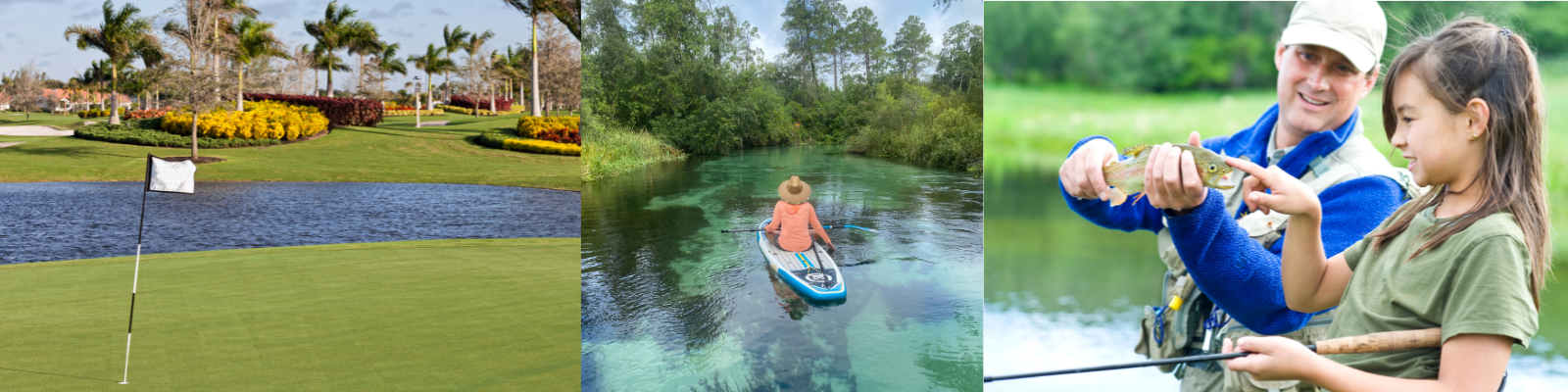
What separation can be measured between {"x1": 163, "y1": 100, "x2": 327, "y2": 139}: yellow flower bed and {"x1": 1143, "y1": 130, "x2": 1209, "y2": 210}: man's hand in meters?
12.4

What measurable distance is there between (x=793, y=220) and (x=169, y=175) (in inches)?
108

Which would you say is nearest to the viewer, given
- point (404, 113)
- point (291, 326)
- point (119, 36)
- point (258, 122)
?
point (291, 326)

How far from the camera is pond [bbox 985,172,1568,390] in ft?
17.3

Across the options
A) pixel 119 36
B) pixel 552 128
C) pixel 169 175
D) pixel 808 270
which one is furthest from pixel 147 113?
pixel 808 270

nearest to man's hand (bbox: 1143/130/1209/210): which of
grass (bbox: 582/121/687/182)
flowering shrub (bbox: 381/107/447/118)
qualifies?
grass (bbox: 582/121/687/182)

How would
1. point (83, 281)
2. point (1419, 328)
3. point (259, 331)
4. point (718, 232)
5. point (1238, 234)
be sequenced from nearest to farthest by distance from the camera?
point (1419, 328) < point (1238, 234) < point (718, 232) < point (259, 331) < point (83, 281)

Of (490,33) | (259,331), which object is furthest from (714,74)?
(490,33)

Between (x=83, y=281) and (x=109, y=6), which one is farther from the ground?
(x=109, y=6)

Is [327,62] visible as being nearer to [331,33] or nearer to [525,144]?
[331,33]

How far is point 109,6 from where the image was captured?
30.6 feet

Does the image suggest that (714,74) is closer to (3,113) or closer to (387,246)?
(387,246)

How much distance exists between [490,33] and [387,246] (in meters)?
3.78

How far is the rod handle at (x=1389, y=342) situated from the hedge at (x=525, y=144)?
1168cm

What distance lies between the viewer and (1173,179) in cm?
→ 96
